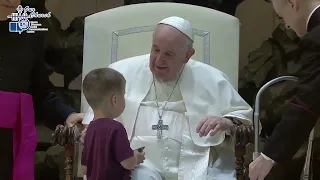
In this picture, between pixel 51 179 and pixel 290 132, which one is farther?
pixel 51 179

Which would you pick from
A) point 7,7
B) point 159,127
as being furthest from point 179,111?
point 7,7

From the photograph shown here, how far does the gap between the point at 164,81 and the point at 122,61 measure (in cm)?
31

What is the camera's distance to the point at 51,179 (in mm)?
3920

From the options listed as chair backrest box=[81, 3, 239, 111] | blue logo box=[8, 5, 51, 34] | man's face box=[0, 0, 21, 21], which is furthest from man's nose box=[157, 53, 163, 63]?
man's face box=[0, 0, 21, 21]

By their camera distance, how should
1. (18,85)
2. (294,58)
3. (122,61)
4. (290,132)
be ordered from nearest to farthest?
(290,132), (122,61), (18,85), (294,58)

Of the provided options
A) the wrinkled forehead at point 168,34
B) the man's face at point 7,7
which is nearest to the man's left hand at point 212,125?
the wrinkled forehead at point 168,34

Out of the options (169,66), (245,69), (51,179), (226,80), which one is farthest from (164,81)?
(51,179)

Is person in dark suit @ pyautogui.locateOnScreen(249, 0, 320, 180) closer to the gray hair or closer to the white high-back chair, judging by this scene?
the gray hair

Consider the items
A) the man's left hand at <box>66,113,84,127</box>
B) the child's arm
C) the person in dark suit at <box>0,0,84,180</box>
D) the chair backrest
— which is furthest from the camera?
the chair backrest

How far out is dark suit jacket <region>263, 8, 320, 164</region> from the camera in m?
1.95

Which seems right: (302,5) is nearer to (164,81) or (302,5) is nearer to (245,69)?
(164,81)

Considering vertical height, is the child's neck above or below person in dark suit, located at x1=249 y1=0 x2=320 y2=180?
below

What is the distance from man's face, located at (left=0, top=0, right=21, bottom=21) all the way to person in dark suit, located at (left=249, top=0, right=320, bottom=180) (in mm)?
2251

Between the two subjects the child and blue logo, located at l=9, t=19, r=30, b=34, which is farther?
blue logo, located at l=9, t=19, r=30, b=34
